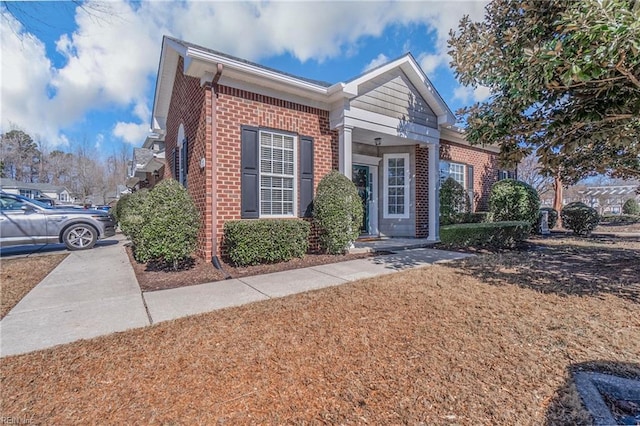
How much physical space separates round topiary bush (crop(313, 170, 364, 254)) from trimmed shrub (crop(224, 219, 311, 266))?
2.34 feet

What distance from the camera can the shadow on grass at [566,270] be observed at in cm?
426

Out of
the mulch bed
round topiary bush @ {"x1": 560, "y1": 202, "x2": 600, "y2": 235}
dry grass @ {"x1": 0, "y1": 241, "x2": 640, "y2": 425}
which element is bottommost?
dry grass @ {"x1": 0, "y1": 241, "x2": 640, "y2": 425}

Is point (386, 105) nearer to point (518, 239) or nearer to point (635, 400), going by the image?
point (518, 239)

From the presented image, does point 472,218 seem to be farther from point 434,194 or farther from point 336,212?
point 336,212

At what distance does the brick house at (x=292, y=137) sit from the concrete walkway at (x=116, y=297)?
170cm

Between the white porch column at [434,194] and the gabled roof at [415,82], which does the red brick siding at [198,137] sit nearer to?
the gabled roof at [415,82]

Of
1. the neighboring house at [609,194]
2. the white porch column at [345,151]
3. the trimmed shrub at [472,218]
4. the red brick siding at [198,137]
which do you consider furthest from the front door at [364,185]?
the neighboring house at [609,194]

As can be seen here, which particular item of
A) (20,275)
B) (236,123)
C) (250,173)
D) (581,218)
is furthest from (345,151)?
(581,218)

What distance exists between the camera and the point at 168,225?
16.8 feet

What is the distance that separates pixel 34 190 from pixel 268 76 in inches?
1900

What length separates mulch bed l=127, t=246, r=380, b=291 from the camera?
4.79 meters

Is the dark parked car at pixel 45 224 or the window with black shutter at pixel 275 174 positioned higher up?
the window with black shutter at pixel 275 174

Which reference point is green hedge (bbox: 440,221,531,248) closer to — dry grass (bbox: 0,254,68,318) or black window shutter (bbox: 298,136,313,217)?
black window shutter (bbox: 298,136,313,217)

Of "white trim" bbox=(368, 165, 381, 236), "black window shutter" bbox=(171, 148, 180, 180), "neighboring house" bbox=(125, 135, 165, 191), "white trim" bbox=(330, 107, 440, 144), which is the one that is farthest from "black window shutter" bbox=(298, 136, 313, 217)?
"neighboring house" bbox=(125, 135, 165, 191)
